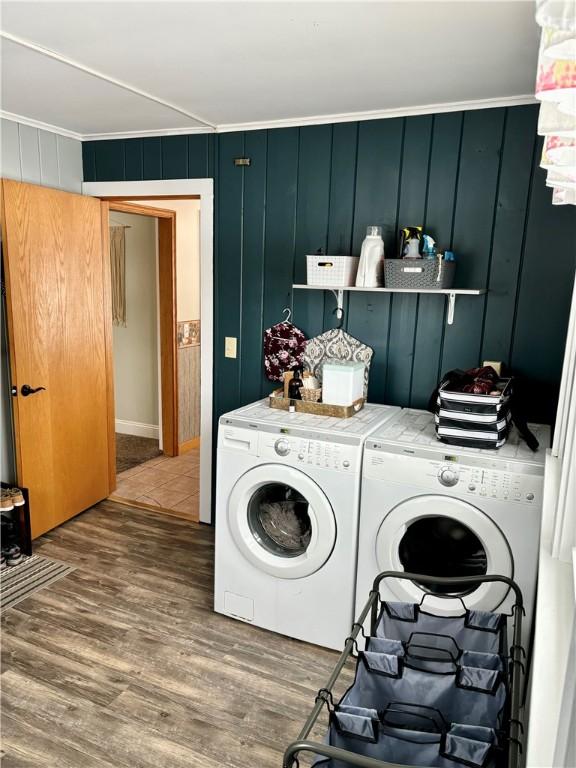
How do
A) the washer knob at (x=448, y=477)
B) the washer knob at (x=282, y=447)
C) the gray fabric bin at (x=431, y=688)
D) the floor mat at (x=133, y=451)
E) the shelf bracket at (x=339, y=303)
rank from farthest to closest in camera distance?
the floor mat at (x=133, y=451)
the shelf bracket at (x=339, y=303)
the washer knob at (x=282, y=447)
the washer knob at (x=448, y=477)
the gray fabric bin at (x=431, y=688)

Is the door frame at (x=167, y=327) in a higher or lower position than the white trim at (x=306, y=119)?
lower

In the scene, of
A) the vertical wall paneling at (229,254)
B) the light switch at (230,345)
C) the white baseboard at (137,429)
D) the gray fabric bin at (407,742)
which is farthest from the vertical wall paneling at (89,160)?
the gray fabric bin at (407,742)

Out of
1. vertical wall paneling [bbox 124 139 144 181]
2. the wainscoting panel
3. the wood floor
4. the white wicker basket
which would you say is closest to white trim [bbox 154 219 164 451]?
the wainscoting panel

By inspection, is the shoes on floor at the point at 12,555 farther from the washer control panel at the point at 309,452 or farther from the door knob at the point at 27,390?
the washer control panel at the point at 309,452

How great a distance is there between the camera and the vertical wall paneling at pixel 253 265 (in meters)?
3.15

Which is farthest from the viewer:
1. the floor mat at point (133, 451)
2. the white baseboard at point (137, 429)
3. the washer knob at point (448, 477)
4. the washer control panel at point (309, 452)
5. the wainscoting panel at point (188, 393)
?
the white baseboard at point (137, 429)

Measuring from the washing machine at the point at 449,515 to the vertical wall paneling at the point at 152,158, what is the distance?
2.11 meters

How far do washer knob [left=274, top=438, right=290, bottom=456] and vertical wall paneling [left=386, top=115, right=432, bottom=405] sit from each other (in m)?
0.79

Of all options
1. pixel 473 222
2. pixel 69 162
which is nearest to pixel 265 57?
pixel 473 222

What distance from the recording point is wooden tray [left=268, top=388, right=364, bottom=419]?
2705 mm

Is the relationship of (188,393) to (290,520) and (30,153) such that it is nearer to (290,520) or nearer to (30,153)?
(30,153)

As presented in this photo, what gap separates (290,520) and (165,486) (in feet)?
5.97

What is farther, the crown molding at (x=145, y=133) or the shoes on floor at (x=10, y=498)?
the crown molding at (x=145, y=133)

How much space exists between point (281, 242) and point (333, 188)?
0.40 meters
